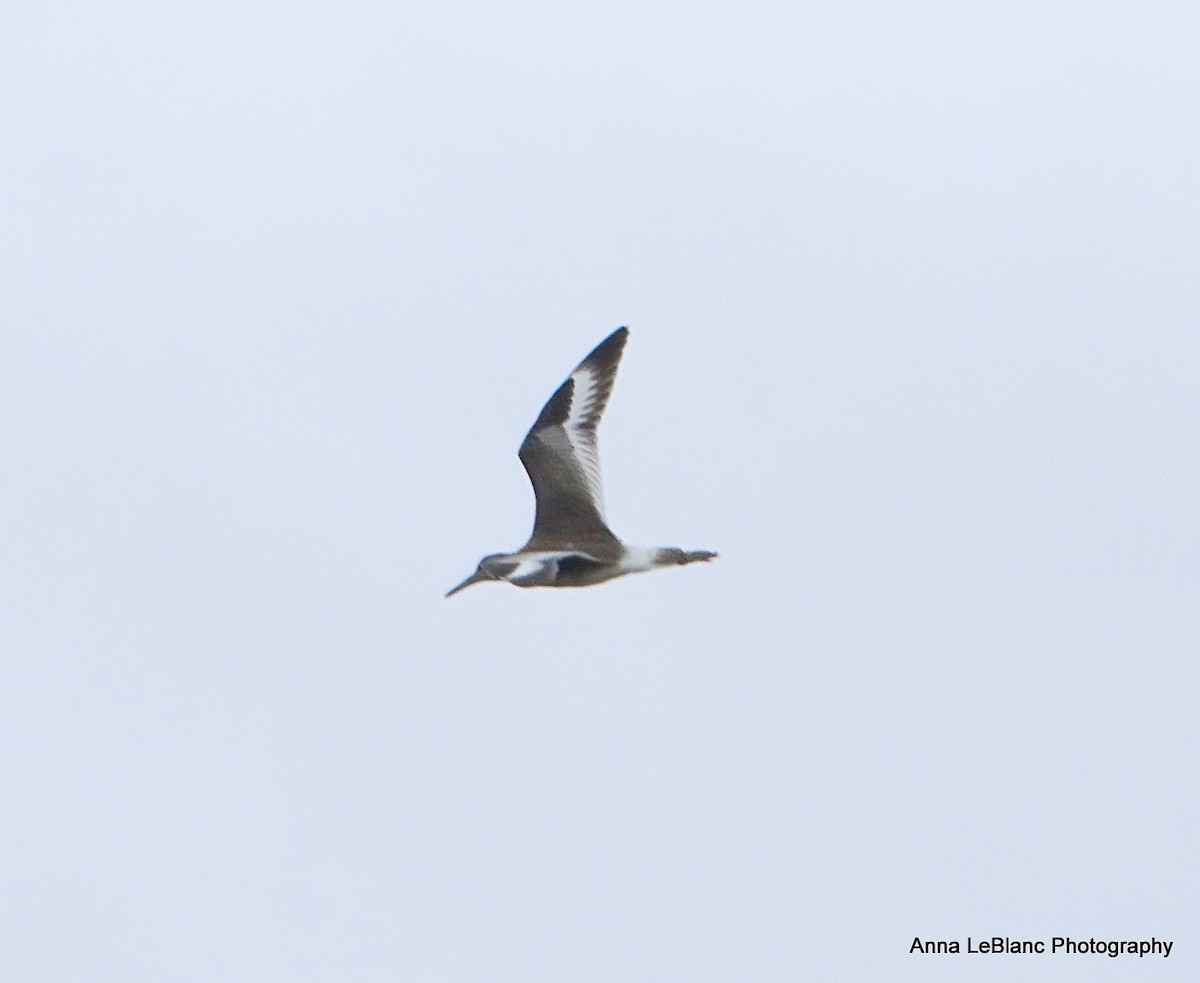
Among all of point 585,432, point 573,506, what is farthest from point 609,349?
point 573,506

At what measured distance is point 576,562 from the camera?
16.2 meters

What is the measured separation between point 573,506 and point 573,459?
676 millimetres

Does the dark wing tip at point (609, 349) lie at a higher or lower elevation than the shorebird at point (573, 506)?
higher

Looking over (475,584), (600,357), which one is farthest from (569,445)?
(475,584)

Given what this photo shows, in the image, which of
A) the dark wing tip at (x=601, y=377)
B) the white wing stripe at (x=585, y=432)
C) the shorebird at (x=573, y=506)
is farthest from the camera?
the dark wing tip at (x=601, y=377)

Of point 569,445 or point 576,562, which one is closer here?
point 576,562

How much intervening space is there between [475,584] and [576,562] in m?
0.88

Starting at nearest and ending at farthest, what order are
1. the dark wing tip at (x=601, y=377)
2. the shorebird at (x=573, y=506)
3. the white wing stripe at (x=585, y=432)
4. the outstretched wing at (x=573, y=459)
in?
the shorebird at (x=573, y=506)
the outstretched wing at (x=573, y=459)
the white wing stripe at (x=585, y=432)
the dark wing tip at (x=601, y=377)

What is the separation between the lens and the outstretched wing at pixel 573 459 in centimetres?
1733

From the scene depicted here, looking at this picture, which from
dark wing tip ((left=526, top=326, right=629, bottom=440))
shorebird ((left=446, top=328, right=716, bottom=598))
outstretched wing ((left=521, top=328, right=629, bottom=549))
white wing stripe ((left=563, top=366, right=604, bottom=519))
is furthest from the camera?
dark wing tip ((left=526, top=326, right=629, bottom=440))

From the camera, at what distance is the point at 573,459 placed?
60.0 ft

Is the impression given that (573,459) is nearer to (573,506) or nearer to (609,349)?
(573,506)

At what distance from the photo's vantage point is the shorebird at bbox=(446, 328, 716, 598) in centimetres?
1619

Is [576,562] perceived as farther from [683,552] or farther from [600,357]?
[600,357]
